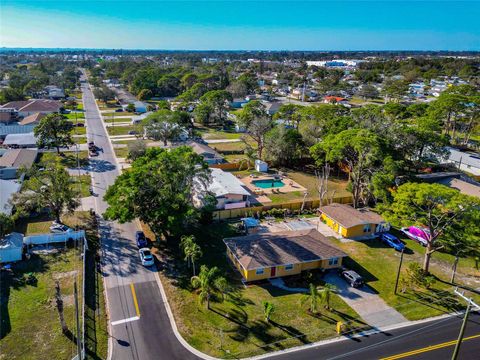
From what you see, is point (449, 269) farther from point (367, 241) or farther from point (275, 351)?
point (275, 351)

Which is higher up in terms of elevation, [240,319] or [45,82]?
[45,82]

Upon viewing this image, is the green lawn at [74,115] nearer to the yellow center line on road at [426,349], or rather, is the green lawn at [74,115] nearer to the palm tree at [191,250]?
the palm tree at [191,250]

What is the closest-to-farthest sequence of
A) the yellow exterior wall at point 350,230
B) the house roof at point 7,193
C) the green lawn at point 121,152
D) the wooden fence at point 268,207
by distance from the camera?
the house roof at point 7,193 → the yellow exterior wall at point 350,230 → the wooden fence at point 268,207 → the green lawn at point 121,152

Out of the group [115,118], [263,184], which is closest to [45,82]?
[115,118]

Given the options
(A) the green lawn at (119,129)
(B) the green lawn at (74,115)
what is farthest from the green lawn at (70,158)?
(B) the green lawn at (74,115)

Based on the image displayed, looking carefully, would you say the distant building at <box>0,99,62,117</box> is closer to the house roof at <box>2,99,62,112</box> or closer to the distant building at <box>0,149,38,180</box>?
the house roof at <box>2,99,62,112</box>

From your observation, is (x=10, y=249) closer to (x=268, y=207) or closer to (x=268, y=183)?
(x=268, y=207)

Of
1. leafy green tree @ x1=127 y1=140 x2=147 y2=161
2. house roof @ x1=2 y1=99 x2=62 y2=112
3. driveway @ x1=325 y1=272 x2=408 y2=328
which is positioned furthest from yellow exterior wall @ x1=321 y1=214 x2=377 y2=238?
house roof @ x1=2 y1=99 x2=62 y2=112
